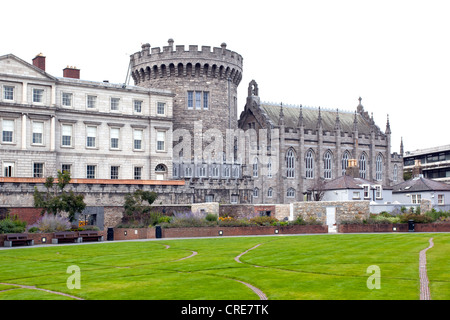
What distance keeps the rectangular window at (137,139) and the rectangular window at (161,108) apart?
2.92m

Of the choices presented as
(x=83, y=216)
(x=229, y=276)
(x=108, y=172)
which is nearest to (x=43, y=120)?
(x=108, y=172)

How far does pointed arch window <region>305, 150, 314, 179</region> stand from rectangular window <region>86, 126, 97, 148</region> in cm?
3214

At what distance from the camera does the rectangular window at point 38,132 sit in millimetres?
54562

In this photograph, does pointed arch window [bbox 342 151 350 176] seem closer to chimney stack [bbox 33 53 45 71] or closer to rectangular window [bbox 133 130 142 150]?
rectangular window [bbox 133 130 142 150]

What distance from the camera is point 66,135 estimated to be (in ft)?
186

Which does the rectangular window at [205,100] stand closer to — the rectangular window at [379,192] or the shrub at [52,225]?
the rectangular window at [379,192]

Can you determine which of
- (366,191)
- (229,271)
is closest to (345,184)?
(366,191)

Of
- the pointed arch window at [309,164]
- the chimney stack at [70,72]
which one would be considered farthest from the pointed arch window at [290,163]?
the chimney stack at [70,72]

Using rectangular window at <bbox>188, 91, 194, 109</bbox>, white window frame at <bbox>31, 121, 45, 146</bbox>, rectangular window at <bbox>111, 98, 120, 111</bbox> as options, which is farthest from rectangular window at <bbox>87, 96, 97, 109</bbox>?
rectangular window at <bbox>188, 91, 194, 109</bbox>

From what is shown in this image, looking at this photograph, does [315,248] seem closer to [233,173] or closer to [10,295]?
[10,295]

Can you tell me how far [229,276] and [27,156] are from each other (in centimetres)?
3875

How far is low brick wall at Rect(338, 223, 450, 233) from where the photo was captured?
45.3 meters

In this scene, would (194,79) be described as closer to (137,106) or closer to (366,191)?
(137,106)

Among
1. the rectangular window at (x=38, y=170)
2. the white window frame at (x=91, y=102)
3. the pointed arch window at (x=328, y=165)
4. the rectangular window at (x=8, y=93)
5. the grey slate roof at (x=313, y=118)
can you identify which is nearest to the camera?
the rectangular window at (x=8, y=93)
